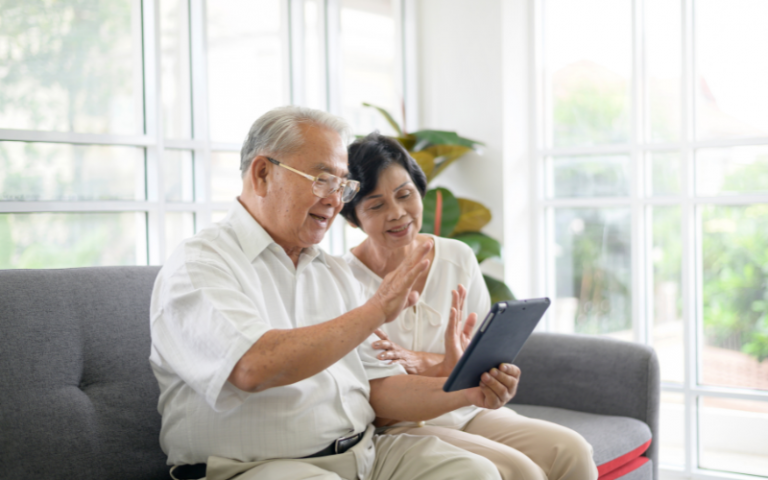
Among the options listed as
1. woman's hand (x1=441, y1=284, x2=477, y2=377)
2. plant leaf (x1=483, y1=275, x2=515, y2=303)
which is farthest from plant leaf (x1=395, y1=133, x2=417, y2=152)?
woman's hand (x1=441, y1=284, x2=477, y2=377)

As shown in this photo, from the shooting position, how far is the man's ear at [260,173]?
151 centimetres

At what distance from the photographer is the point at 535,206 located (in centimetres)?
349

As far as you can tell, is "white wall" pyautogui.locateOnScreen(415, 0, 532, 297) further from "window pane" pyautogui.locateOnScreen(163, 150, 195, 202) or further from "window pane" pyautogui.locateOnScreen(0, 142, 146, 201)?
"window pane" pyautogui.locateOnScreen(0, 142, 146, 201)

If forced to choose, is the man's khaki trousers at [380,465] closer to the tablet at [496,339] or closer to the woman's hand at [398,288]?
the tablet at [496,339]

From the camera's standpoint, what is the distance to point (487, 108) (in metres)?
3.31

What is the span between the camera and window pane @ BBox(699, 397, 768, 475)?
115 inches

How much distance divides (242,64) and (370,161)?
1.16 m

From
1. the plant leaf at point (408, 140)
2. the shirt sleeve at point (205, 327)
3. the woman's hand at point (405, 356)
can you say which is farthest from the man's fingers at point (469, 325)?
the plant leaf at point (408, 140)

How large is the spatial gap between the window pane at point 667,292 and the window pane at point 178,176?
7.12ft

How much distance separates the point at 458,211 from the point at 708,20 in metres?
1.47

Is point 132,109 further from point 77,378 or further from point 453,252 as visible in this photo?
point 453,252

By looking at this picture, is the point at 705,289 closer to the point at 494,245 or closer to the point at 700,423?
the point at 700,423

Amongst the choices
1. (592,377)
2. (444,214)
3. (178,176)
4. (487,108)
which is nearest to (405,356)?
(592,377)

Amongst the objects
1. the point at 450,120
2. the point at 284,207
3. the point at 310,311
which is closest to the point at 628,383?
the point at 310,311
